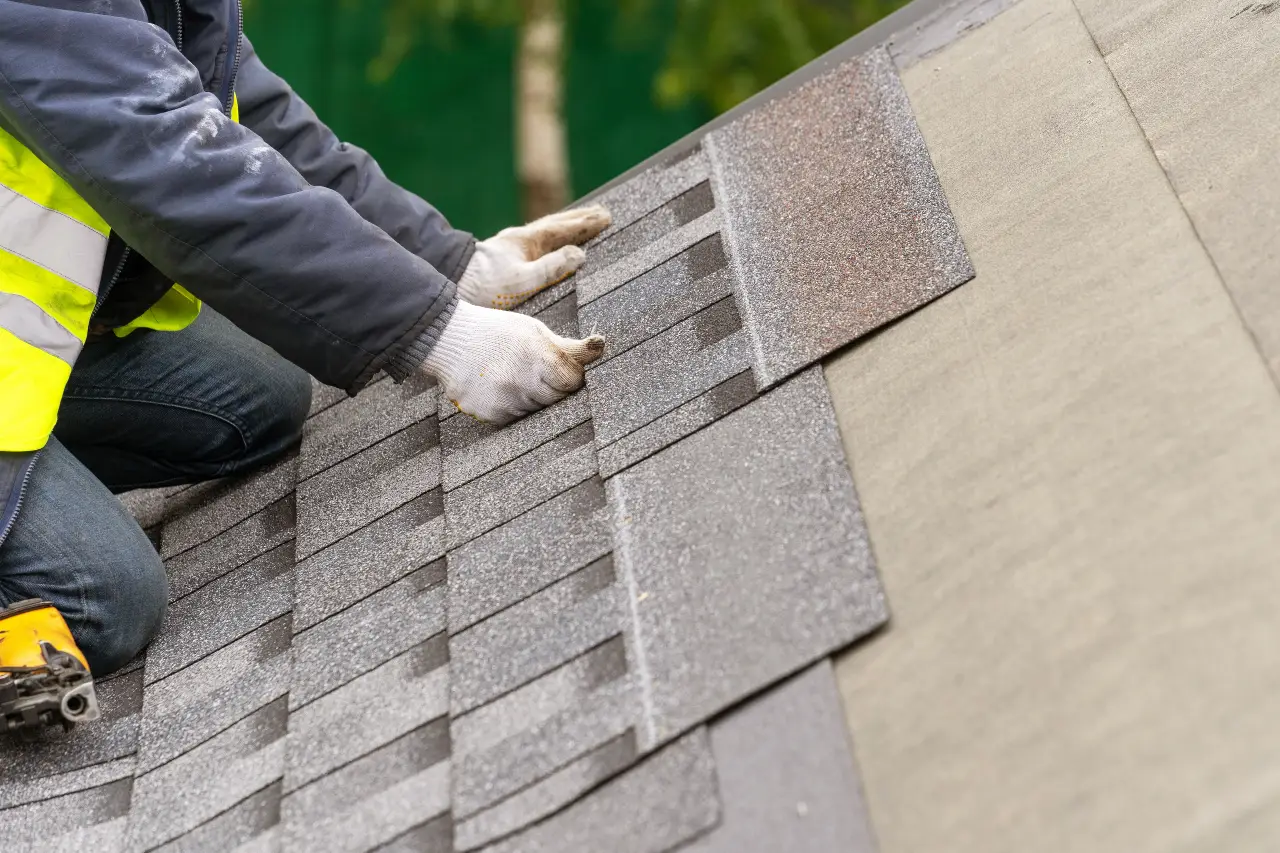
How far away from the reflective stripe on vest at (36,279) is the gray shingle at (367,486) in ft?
1.56

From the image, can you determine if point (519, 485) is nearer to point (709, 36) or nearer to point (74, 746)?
point (74, 746)

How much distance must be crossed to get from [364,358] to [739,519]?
0.85 metres

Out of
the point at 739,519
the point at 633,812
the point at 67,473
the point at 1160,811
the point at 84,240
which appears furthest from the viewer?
the point at 67,473

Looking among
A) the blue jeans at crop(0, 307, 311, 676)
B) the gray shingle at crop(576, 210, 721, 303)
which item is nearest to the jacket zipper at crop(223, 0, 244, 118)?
the blue jeans at crop(0, 307, 311, 676)

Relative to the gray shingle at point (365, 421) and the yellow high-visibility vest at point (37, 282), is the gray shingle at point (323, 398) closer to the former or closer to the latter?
the gray shingle at point (365, 421)

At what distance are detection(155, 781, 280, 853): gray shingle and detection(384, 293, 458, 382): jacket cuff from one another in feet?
2.54

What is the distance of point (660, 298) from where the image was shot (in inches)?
86.2

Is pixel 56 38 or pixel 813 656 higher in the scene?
pixel 56 38

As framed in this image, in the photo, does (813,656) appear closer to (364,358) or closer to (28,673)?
(364,358)

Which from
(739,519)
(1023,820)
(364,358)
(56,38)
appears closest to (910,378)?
(739,519)

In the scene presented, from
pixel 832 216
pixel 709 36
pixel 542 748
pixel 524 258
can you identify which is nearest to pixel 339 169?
pixel 524 258

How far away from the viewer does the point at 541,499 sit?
6.21ft

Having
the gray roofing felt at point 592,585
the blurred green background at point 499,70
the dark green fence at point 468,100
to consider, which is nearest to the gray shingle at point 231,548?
the gray roofing felt at point 592,585

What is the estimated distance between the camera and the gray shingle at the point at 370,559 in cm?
194
